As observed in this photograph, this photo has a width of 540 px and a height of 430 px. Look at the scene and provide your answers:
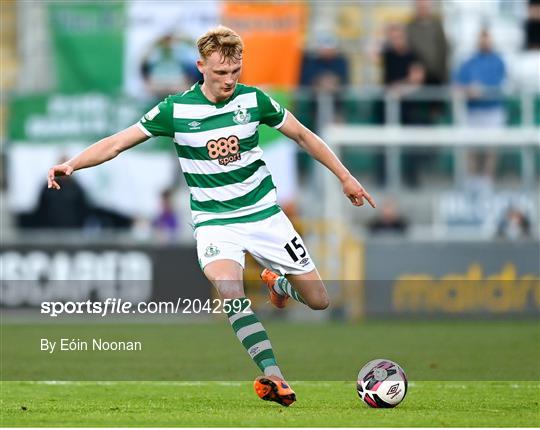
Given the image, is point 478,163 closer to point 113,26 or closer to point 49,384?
point 113,26

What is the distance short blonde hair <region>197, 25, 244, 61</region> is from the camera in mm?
9000

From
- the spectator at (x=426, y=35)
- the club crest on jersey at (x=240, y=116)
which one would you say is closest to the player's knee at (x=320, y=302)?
the club crest on jersey at (x=240, y=116)

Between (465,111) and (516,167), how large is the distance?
1.33 metres

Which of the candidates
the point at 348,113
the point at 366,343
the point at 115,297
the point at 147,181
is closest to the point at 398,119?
the point at 348,113

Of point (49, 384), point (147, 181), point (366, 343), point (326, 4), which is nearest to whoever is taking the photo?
point (49, 384)

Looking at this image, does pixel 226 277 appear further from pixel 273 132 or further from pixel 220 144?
pixel 273 132

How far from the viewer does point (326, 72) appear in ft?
71.9

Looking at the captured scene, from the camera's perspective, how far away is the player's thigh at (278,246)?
9555mm

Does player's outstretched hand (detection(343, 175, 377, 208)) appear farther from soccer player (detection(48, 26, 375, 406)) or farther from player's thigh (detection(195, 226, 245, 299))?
player's thigh (detection(195, 226, 245, 299))

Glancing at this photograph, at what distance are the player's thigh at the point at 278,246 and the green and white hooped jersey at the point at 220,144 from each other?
0.29ft

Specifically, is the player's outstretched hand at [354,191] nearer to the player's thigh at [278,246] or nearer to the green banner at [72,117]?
the player's thigh at [278,246]

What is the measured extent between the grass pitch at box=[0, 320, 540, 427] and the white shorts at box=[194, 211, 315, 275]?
3.20 ft

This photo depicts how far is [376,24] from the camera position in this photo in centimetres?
2348

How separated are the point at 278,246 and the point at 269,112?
37.5 inches
